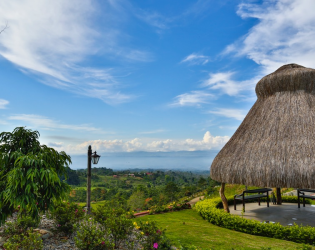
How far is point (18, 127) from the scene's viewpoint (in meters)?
6.25

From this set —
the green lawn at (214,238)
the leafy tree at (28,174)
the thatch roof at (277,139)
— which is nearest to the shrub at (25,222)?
the leafy tree at (28,174)

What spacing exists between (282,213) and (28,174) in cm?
1057

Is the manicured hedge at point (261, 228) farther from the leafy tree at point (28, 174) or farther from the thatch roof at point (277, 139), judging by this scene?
the leafy tree at point (28, 174)

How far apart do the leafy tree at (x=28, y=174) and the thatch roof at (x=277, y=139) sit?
6.38 metres

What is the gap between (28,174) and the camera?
509cm

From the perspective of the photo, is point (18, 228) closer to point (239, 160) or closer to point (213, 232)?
point (213, 232)

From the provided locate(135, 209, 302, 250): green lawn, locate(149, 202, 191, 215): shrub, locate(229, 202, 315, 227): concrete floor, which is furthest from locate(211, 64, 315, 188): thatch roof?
locate(149, 202, 191, 215): shrub

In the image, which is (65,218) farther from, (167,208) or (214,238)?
(167,208)

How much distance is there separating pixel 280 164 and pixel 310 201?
7007mm

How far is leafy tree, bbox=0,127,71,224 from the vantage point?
5078 millimetres

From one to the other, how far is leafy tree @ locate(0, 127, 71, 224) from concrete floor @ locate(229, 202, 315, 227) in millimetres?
7865

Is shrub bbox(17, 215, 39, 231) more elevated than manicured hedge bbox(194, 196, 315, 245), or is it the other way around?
shrub bbox(17, 215, 39, 231)

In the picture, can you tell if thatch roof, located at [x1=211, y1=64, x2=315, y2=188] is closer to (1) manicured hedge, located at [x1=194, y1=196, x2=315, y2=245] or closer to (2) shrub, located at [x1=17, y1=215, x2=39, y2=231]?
(1) manicured hedge, located at [x1=194, y1=196, x2=315, y2=245]

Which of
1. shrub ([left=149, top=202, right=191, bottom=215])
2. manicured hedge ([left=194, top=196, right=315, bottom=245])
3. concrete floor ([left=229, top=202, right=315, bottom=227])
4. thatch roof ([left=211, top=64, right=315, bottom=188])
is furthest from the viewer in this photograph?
shrub ([left=149, top=202, right=191, bottom=215])
